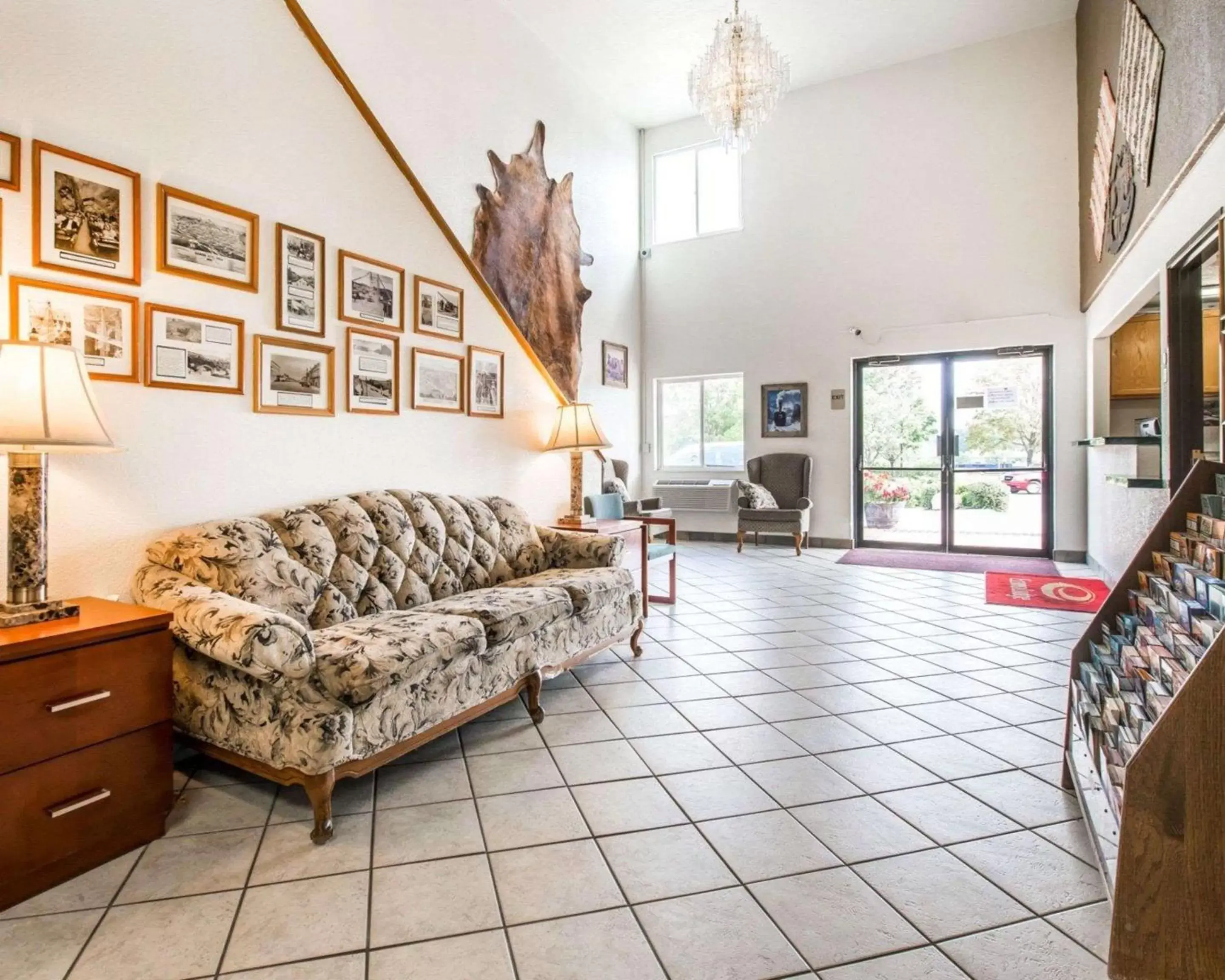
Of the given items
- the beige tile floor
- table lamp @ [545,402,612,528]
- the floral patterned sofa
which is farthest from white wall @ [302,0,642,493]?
the beige tile floor

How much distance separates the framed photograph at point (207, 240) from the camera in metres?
2.51

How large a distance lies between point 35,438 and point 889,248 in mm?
7536

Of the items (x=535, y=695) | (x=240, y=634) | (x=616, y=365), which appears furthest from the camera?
(x=616, y=365)

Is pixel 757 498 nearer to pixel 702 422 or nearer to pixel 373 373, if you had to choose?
pixel 702 422

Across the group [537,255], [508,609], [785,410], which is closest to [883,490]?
[785,410]

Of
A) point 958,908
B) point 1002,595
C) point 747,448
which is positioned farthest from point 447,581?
point 747,448

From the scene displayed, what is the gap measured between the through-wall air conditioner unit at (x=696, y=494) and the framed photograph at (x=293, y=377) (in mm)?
5366

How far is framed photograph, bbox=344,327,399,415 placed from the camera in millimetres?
3268

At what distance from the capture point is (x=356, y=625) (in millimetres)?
2484

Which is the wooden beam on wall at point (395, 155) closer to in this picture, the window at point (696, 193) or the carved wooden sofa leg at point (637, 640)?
the carved wooden sofa leg at point (637, 640)

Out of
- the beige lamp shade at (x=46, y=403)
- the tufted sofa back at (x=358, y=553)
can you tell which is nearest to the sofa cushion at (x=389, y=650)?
the tufted sofa back at (x=358, y=553)

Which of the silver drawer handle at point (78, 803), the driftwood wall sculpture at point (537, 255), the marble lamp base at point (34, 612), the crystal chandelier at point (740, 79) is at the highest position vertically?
the crystal chandelier at point (740, 79)

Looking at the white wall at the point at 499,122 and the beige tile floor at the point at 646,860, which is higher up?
the white wall at the point at 499,122

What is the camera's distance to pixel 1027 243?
6.56 m
